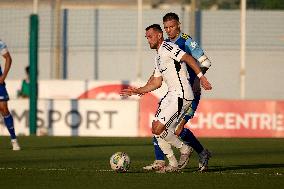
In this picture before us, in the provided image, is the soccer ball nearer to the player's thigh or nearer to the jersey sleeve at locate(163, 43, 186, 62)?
the player's thigh

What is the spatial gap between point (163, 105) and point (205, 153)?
3.89 ft

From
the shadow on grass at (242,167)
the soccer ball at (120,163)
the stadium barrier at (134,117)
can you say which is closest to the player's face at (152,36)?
the soccer ball at (120,163)

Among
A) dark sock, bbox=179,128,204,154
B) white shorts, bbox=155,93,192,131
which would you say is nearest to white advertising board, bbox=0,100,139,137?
dark sock, bbox=179,128,204,154

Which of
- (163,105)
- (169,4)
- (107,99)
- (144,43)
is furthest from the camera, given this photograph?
(169,4)

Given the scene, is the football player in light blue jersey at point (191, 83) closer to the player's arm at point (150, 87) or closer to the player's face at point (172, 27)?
the player's face at point (172, 27)

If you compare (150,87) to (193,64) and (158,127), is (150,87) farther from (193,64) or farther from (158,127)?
(193,64)

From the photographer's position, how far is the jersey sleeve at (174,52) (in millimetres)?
15289

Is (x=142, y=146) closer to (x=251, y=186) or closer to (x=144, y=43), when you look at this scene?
(x=251, y=186)

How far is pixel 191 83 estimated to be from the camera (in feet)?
A: 53.8

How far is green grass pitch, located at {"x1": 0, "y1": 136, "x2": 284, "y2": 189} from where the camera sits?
1383 centimetres

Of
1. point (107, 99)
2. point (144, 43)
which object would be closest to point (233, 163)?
point (107, 99)

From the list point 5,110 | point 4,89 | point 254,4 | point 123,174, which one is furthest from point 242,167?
point 254,4

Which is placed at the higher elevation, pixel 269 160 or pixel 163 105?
pixel 163 105

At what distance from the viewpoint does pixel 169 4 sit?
4684 cm
